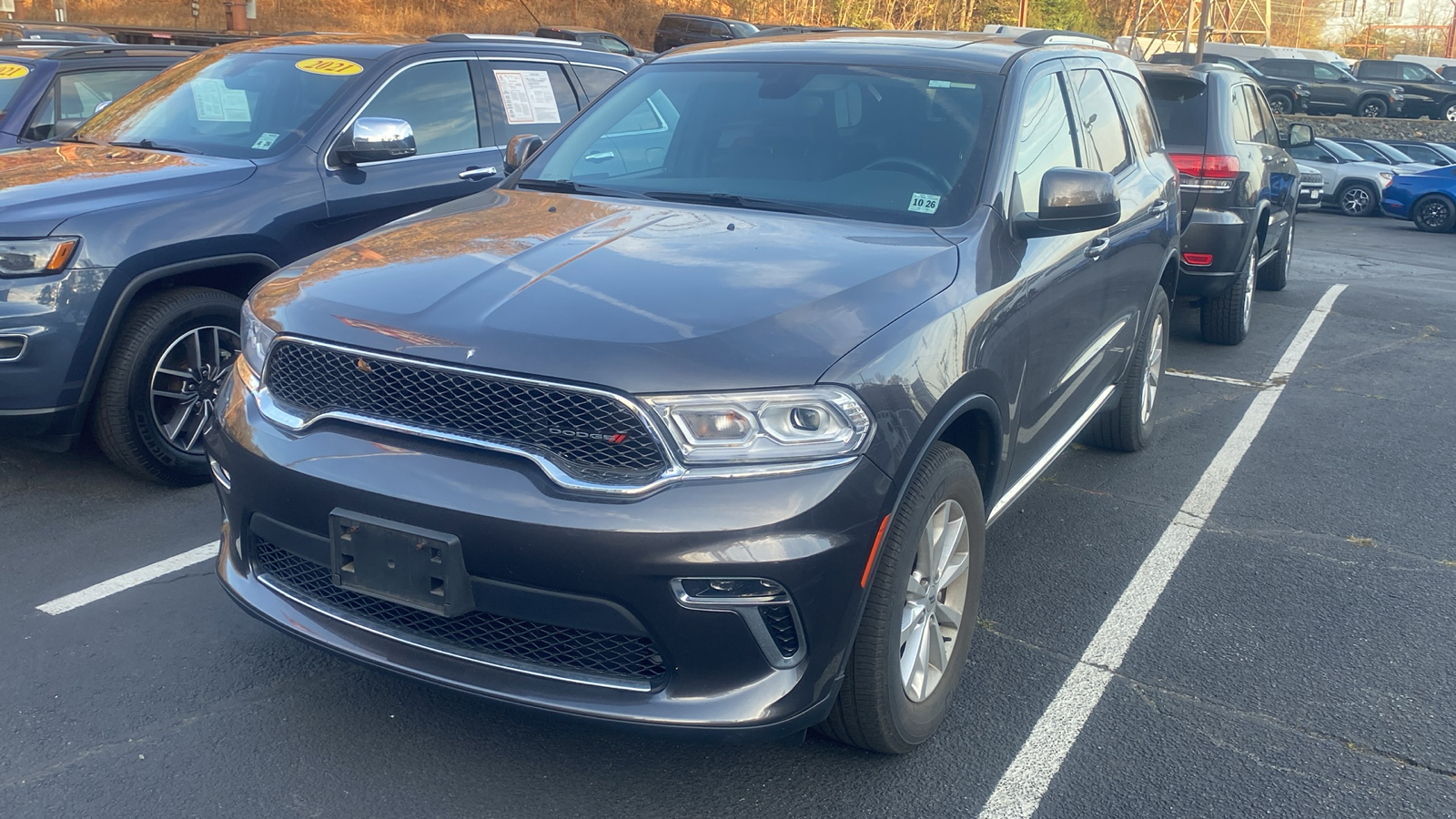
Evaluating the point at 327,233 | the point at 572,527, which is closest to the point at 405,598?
the point at 572,527

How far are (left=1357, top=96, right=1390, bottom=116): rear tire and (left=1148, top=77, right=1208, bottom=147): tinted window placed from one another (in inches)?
A: 1248

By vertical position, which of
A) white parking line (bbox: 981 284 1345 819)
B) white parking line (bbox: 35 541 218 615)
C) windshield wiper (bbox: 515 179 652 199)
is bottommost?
white parking line (bbox: 981 284 1345 819)

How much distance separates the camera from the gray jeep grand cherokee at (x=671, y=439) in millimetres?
2494

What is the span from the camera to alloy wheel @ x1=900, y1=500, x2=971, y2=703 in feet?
9.71

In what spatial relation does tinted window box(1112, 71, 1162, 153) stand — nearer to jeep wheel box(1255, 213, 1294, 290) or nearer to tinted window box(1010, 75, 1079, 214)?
tinted window box(1010, 75, 1079, 214)

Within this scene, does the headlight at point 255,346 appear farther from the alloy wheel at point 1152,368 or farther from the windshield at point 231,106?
the alloy wheel at point 1152,368

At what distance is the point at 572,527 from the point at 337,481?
59 centimetres

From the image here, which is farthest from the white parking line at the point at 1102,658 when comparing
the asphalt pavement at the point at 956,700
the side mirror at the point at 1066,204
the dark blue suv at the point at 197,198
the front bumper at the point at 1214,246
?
the dark blue suv at the point at 197,198

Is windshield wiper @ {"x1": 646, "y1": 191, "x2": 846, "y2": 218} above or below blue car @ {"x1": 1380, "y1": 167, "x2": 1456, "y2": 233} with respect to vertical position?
above

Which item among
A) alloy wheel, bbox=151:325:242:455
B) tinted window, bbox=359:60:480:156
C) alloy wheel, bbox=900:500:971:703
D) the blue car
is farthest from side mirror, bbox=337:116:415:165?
the blue car

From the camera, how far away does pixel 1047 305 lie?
3.67 m

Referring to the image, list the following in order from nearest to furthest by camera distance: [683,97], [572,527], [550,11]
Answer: [572,527], [683,97], [550,11]

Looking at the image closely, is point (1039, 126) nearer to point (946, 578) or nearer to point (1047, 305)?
point (1047, 305)

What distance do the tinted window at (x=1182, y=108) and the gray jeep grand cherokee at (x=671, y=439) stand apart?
14.9 ft
